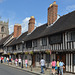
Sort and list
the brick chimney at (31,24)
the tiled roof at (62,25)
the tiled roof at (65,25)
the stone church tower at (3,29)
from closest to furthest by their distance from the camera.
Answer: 1. the tiled roof at (65,25)
2. the tiled roof at (62,25)
3. the brick chimney at (31,24)
4. the stone church tower at (3,29)

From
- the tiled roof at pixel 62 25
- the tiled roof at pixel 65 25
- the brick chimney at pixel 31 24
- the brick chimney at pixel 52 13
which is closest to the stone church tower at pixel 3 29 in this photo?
the brick chimney at pixel 31 24

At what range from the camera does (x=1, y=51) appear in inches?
1977

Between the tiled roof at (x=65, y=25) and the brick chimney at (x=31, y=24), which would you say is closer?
the tiled roof at (x=65, y=25)

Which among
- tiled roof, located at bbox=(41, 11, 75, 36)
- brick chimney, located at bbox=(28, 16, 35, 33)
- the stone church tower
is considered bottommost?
tiled roof, located at bbox=(41, 11, 75, 36)

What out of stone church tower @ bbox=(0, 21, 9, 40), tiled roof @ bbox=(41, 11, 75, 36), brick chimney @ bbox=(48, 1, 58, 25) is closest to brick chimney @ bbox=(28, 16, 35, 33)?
brick chimney @ bbox=(48, 1, 58, 25)

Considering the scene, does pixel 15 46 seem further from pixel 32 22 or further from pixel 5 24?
pixel 5 24

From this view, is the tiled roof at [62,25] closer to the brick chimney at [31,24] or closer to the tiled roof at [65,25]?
the tiled roof at [65,25]

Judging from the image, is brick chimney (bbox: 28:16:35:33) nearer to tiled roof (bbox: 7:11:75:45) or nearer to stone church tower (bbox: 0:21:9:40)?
tiled roof (bbox: 7:11:75:45)

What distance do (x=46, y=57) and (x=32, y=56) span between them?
5.58 m

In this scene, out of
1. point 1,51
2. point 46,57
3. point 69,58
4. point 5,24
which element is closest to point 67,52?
point 69,58

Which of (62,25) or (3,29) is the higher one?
(3,29)

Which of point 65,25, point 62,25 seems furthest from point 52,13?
point 65,25

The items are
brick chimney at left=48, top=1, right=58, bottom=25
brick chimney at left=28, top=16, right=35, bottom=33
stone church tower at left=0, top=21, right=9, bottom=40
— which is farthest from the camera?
stone church tower at left=0, top=21, right=9, bottom=40

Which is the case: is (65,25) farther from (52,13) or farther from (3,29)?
(3,29)
